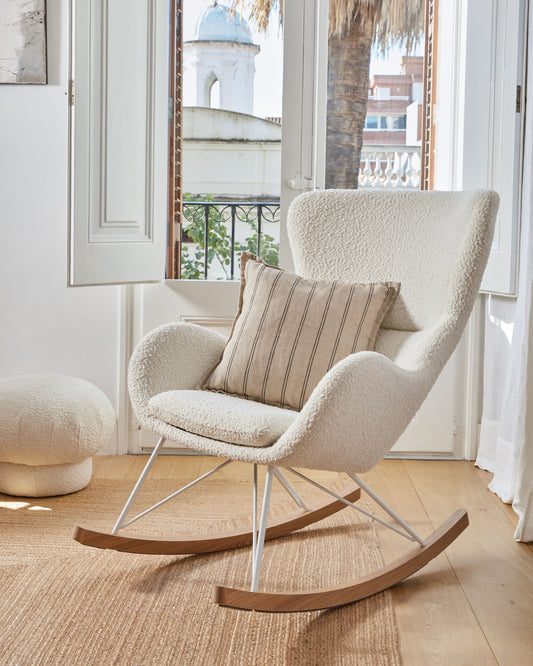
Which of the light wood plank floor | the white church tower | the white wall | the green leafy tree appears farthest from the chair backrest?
the white wall

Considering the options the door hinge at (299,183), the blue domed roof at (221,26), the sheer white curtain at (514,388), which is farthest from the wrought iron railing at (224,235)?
the sheer white curtain at (514,388)

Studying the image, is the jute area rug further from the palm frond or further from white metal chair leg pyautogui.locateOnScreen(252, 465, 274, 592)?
the palm frond

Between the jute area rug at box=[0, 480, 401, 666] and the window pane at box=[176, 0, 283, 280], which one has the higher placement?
the window pane at box=[176, 0, 283, 280]

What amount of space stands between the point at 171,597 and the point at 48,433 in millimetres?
822

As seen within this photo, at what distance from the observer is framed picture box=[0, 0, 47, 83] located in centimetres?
297

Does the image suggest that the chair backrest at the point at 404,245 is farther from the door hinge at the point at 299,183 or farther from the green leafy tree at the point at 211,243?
the green leafy tree at the point at 211,243

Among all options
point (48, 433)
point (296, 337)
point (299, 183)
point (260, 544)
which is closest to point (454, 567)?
point (260, 544)

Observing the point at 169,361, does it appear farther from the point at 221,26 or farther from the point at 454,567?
the point at 221,26

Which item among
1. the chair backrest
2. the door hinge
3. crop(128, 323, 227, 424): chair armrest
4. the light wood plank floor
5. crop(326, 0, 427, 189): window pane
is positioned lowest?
the light wood plank floor

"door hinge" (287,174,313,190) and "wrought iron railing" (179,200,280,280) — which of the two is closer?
"door hinge" (287,174,313,190)

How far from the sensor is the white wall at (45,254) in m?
2.99

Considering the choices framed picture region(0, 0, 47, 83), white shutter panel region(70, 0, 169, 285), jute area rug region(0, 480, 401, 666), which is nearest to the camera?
jute area rug region(0, 480, 401, 666)

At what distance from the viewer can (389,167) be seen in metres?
3.18

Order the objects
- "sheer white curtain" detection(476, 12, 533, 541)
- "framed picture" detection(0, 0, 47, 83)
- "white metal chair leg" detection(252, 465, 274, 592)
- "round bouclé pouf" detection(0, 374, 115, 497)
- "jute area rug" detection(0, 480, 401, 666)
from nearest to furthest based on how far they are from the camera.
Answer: "jute area rug" detection(0, 480, 401, 666)
"white metal chair leg" detection(252, 465, 274, 592)
"sheer white curtain" detection(476, 12, 533, 541)
"round bouclé pouf" detection(0, 374, 115, 497)
"framed picture" detection(0, 0, 47, 83)
